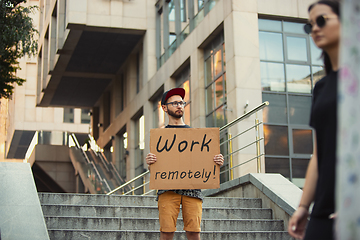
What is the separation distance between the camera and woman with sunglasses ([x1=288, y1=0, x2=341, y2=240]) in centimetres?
236

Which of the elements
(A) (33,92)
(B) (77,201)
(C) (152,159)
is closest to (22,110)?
(A) (33,92)

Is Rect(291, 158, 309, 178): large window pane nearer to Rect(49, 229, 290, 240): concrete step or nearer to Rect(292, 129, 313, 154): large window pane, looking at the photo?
Rect(292, 129, 313, 154): large window pane

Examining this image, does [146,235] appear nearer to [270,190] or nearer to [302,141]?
[270,190]

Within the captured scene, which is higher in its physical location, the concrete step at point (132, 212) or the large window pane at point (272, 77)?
the large window pane at point (272, 77)

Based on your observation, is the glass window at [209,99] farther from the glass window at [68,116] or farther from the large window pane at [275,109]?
the glass window at [68,116]

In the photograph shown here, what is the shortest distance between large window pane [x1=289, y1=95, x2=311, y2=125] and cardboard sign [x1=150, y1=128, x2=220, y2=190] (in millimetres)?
11172

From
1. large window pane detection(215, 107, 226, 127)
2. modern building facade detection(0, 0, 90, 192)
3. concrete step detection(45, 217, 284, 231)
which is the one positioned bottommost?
concrete step detection(45, 217, 284, 231)

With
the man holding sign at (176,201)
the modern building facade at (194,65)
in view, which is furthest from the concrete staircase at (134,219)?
the modern building facade at (194,65)

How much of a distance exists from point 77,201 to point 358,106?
7750mm

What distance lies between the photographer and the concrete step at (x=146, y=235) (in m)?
6.83

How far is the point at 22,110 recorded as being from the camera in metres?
62.4

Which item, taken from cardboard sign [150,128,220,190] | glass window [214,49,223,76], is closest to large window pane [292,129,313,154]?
glass window [214,49,223,76]

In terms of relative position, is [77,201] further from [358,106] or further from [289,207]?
[358,106]

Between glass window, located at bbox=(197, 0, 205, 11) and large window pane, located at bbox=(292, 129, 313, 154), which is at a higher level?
glass window, located at bbox=(197, 0, 205, 11)
